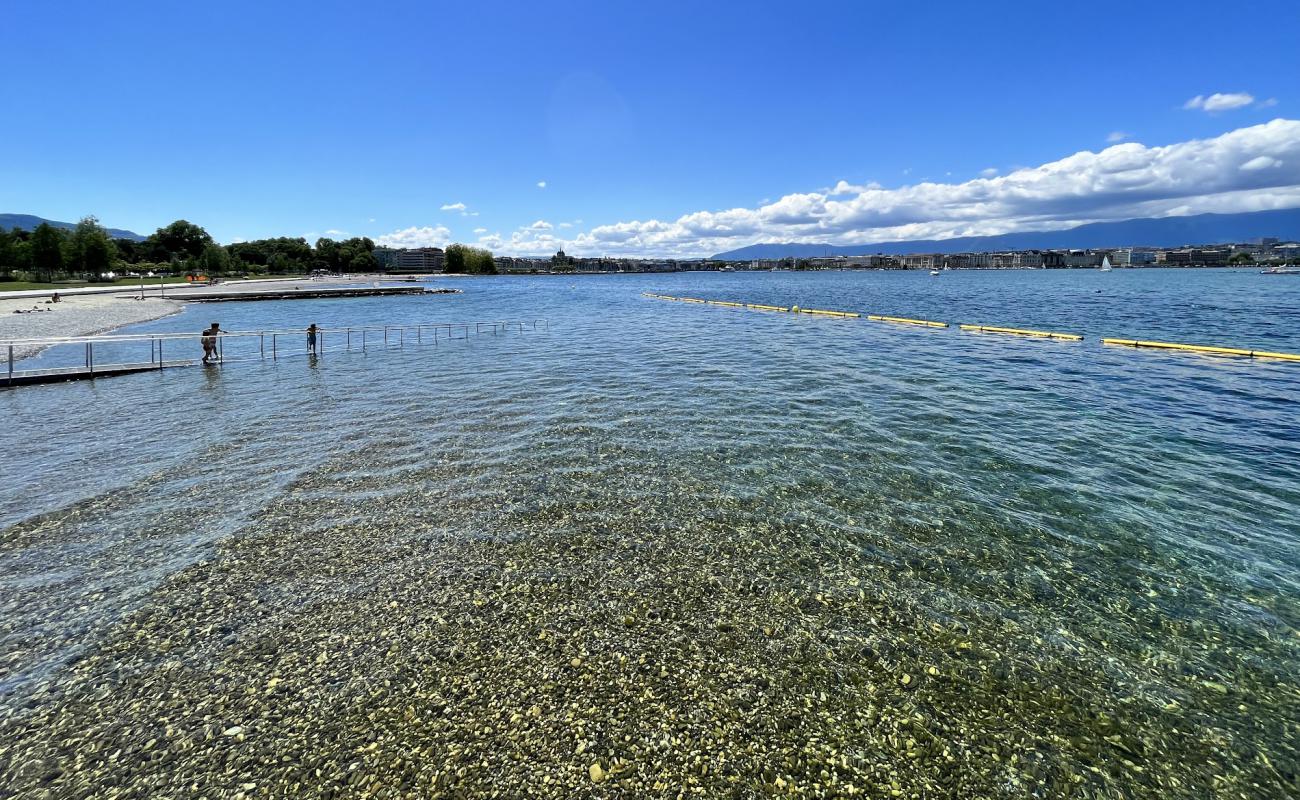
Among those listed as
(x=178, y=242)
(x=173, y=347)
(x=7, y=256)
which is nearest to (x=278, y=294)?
(x=7, y=256)

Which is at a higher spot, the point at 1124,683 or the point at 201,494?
the point at 201,494

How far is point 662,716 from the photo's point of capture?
589 centimetres

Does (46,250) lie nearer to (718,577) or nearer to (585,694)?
(718,577)

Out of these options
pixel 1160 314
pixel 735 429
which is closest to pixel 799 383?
pixel 735 429

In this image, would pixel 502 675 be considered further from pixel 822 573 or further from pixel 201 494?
pixel 201 494

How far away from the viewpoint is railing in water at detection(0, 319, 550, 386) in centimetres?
2445

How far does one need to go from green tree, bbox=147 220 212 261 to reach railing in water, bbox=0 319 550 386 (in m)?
193

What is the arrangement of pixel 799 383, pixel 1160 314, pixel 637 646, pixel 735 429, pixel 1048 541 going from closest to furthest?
pixel 637 646, pixel 1048 541, pixel 735 429, pixel 799 383, pixel 1160 314

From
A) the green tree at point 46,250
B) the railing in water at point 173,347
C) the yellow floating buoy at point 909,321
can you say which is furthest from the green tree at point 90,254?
the yellow floating buoy at point 909,321

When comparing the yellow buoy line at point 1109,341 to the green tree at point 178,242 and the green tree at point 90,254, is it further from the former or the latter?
the green tree at point 178,242

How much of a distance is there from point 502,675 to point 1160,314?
7703 centimetres

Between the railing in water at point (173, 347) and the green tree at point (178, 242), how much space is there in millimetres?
193092

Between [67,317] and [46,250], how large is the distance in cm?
8739

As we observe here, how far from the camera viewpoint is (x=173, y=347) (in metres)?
38.0
